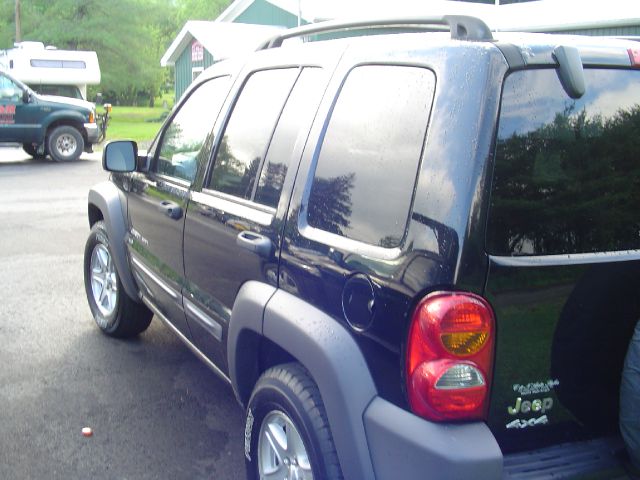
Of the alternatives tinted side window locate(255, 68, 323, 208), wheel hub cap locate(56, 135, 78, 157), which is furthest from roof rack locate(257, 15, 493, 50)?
wheel hub cap locate(56, 135, 78, 157)

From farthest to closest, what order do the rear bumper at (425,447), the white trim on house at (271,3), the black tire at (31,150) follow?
1. the white trim on house at (271,3)
2. the black tire at (31,150)
3. the rear bumper at (425,447)

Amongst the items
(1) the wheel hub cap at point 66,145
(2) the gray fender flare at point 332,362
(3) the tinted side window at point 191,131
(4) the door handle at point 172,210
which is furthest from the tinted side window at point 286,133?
(1) the wheel hub cap at point 66,145

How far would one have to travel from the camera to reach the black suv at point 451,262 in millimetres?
Answer: 2199

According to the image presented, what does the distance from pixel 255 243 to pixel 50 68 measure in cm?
2426

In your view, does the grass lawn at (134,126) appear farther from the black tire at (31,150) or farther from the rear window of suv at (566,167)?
the rear window of suv at (566,167)

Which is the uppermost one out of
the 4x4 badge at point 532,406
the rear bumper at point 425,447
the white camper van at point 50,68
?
the white camper van at point 50,68

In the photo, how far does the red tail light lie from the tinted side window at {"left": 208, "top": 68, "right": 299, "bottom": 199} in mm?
1241

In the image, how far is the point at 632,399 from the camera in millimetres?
2322

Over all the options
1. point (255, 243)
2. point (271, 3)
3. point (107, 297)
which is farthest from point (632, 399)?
point (271, 3)

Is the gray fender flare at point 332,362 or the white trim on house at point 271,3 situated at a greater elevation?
the white trim on house at point 271,3

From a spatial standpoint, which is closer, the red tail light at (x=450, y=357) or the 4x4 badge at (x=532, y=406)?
the red tail light at (x=450, y=357)

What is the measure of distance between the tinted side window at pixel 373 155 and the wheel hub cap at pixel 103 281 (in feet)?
8.93

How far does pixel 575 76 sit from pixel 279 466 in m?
1.69

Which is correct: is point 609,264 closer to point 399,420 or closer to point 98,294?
point 399,420
